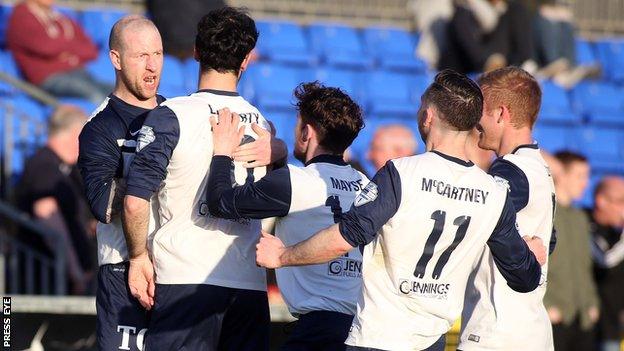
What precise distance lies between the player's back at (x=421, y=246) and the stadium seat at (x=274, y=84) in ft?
28.0

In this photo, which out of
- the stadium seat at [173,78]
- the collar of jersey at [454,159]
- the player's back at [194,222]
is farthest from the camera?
the stadium seat at [173,78]

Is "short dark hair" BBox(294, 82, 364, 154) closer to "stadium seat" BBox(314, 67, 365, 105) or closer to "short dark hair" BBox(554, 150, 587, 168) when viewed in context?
"short dark hair" BBox(554, 150, 587, 168)

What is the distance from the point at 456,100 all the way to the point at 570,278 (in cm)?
549

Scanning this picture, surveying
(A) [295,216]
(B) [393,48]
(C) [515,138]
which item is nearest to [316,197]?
(A) [295,216]

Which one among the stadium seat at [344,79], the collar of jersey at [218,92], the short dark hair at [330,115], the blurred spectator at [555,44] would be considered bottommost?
the short dark hair at [330,115]

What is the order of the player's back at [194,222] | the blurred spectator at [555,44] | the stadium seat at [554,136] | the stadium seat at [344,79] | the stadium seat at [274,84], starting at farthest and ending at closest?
the blurred spectator at [555,44]
the stadium seat at [554,136]
the stadium seat at [344,79]
the stadium seat at [274,84]
the player's back at [194,222]

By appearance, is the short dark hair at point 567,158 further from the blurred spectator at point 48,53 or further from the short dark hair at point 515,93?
the short dark hair at point 515,93

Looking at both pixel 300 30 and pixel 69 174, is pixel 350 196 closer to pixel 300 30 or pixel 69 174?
pixel 69 174

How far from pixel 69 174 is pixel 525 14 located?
6540 millimetres

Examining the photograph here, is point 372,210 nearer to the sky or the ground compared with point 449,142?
nearer to the ground

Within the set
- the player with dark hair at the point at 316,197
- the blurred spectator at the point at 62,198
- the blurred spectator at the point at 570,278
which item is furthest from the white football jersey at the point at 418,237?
the blurred spectator at the point at 62,198

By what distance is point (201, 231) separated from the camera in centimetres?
629

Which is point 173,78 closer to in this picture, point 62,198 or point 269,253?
point 62,198

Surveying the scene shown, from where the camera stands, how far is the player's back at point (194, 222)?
6207 millimetres
